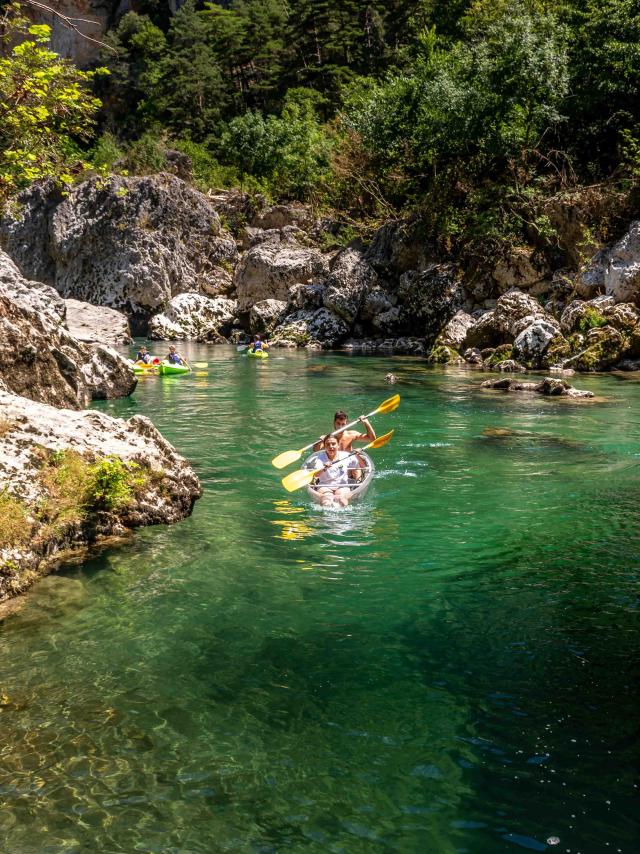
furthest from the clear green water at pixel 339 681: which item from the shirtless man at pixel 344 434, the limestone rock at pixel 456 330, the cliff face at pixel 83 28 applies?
the cliff face at pixel 83 28

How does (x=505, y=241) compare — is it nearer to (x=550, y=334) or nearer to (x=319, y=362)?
(x=550, y=334)

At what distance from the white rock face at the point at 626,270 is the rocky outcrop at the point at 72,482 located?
19876mm

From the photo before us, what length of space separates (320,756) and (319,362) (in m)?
24.5

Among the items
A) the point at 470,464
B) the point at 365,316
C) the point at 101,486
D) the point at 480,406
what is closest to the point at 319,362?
the point at 365,316

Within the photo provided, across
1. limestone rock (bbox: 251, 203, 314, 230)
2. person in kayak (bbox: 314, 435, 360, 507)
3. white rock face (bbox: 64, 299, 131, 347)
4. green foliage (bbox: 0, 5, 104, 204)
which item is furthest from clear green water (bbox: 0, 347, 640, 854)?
limestone rock (bbox: 251, 203, 314, 230)

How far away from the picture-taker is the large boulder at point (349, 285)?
34781 mm

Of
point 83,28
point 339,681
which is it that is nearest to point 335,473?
point 339,681

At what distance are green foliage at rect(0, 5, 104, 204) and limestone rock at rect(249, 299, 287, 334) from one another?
27.7 m

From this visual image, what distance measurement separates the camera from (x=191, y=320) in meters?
40.2

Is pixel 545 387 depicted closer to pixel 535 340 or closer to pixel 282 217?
pixel 535 340

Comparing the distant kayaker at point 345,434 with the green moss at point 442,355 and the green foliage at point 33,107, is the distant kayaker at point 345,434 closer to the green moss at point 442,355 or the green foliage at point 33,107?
the green foliage at point 33,107

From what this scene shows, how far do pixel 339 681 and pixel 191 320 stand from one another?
119 feet

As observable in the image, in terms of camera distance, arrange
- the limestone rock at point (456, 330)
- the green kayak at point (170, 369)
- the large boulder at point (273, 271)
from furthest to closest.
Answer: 1. the large boulder at point (273, 271)
2. the limestone rock at point (456, 330)
3. the green kayak at point (170, 369)

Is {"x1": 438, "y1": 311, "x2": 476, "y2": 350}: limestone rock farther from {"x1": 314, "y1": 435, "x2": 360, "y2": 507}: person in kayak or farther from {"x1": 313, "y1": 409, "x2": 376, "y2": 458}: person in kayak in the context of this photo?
{"x1": 314, "y1": 435, "x2": 360, "y2": 507}: person in kayak
